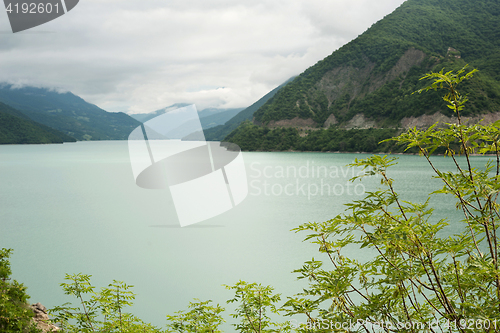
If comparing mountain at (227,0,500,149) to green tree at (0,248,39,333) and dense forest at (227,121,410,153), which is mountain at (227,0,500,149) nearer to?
dense forest at (227,121,410,153)

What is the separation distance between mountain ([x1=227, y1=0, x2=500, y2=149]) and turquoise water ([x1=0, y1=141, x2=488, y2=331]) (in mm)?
52054

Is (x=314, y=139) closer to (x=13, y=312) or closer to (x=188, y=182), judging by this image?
(x=188, y=182)

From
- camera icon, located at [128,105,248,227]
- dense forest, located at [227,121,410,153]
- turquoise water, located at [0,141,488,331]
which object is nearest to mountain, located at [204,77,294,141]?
dense forest, located at [227,121,410,153]

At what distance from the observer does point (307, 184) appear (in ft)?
90.0

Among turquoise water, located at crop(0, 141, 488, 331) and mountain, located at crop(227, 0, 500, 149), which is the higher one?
mountain, located at crop(227, 0, 500, 149)

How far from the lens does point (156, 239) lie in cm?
1318

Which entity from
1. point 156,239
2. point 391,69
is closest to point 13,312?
point 156,239

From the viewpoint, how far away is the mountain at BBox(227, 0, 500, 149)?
2832 inches

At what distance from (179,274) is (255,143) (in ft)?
235

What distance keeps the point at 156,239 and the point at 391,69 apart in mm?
86949

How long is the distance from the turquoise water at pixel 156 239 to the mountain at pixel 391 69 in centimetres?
5205

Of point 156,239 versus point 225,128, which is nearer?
point 156,239

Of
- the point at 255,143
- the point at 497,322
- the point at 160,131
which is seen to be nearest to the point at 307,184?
the point at 160,131

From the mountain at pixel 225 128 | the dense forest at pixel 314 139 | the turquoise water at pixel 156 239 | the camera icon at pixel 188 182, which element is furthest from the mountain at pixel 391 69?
the turquoise water at pixel 156 239
